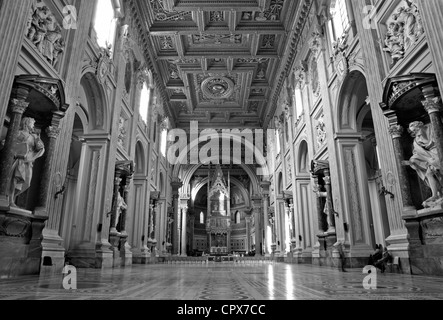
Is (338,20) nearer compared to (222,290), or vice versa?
(222,290)

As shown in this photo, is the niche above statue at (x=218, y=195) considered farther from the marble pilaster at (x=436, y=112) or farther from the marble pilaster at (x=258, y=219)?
the marble pilaster at (x=436, y=112)

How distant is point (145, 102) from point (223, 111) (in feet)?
26.8

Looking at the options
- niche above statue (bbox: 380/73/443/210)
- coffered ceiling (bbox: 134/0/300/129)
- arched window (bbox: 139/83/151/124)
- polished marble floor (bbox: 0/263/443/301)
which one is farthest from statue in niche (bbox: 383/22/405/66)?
arched window (bbox: 139/83/151/124)

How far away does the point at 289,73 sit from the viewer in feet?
54.3

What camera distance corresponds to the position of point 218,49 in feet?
53.8

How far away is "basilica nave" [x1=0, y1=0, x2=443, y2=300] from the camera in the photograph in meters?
5.11

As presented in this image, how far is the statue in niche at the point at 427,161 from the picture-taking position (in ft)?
18.0

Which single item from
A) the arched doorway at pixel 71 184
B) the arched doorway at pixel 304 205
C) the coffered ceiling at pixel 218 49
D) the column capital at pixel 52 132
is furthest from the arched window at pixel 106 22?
the arched doorway at pixel 304 205

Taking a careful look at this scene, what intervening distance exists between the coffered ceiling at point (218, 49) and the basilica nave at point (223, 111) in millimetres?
88

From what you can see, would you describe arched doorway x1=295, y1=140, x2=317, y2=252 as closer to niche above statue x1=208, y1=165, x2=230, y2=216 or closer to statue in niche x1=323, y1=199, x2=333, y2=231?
statue in niche x1=323, y1=199, x2=333, y2=231

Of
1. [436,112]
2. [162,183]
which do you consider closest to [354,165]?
[436,112]

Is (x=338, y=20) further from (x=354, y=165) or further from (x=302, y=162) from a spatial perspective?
(x=302, y=162)

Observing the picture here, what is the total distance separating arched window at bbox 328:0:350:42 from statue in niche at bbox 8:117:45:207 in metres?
8.87

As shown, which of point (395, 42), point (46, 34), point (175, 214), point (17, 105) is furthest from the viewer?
point (175, 214)
